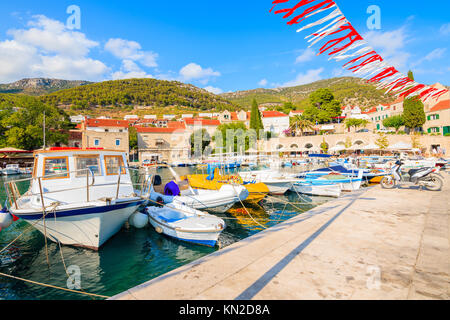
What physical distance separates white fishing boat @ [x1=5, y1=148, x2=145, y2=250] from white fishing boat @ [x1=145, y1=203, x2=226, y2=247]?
1516 millimetres

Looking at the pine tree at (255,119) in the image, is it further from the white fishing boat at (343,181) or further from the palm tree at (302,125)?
the white fishing boat at (343,181)

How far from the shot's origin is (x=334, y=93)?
125625mm

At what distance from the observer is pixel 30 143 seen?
4288cm

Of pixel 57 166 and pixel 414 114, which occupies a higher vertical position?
pixel 414 114

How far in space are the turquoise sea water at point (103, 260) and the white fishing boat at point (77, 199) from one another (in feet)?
1.89

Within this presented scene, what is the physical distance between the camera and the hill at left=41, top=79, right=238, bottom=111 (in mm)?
109312

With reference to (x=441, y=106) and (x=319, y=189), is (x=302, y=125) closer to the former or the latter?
(x=441, y=106)

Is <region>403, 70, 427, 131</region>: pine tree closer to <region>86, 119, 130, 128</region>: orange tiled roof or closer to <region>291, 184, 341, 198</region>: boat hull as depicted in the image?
<region>291, 184, 341, 198</region>: boat hull

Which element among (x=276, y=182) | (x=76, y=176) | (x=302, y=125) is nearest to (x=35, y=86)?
(x=302, y=125)

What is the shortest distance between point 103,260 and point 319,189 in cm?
1428

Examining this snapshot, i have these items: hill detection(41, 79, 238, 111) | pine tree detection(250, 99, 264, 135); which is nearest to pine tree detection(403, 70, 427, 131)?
pine tree detection(250, 99, 264, 135)
